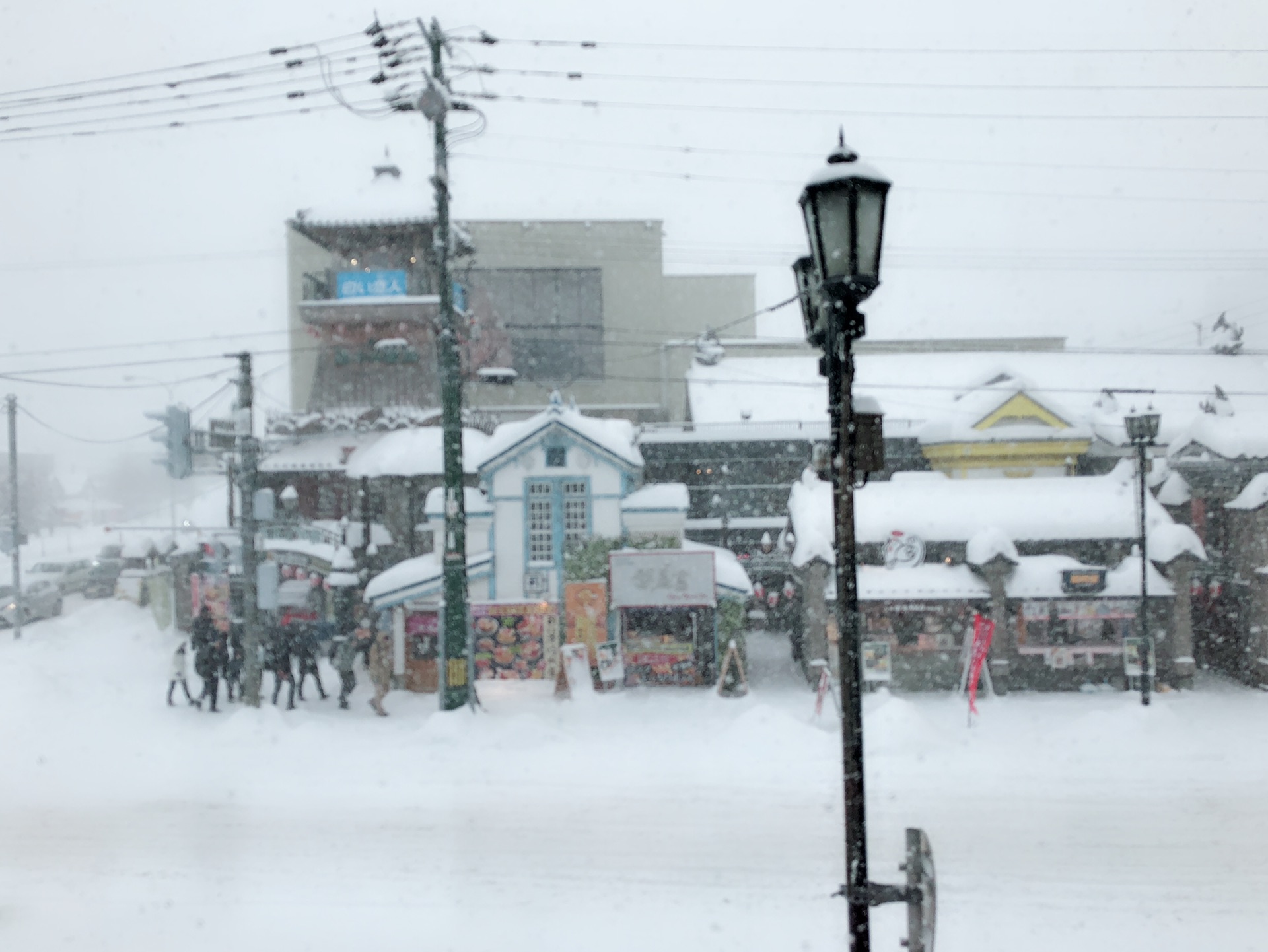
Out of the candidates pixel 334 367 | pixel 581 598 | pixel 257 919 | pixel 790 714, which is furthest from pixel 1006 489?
pixel 334 367

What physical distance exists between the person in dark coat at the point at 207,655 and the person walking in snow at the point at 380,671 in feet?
9.62

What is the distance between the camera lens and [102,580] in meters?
37.4

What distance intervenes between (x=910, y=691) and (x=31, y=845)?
1539cm

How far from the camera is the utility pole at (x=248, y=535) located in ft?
54.7

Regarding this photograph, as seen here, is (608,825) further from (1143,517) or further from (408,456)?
(408,456)

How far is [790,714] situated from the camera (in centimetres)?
1528

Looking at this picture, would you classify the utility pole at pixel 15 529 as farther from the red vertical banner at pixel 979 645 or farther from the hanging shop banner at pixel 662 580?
the red vertical banner at pixel 979 645

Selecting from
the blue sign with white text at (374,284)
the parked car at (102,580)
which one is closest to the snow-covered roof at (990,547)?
the blue sign with white text at (374,284)

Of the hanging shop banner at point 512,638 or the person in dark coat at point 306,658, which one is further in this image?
the hanging shop banner at point 512,638

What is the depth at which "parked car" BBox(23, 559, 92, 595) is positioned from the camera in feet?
112

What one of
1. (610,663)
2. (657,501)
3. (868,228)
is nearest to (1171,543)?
(657,501)

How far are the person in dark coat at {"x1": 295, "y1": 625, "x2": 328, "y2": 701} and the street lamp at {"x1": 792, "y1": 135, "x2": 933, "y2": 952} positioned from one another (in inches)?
600

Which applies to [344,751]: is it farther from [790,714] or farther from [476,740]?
[790,714]

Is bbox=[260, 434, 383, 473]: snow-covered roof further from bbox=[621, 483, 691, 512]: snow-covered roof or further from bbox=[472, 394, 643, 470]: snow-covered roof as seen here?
bbox=[621, 483, 691, 512]: snow-covered roof
